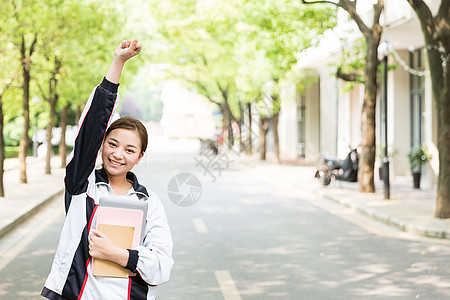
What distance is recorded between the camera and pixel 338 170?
20.2 meters

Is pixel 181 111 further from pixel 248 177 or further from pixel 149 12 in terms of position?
pixel 248 177

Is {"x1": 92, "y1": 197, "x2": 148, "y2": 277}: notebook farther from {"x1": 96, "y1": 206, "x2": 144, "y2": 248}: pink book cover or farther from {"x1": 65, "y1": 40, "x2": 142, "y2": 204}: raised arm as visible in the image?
{"x1": 65, "y1": 40, "x2": 142, "y2": 204}: raised arm

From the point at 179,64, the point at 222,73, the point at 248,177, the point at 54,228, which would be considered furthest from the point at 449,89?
the point at 179,64

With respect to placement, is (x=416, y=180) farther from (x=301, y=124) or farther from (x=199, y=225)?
(x=301, y=124)

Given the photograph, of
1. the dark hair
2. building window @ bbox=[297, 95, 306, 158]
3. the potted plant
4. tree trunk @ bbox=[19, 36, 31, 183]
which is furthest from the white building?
the dark hair

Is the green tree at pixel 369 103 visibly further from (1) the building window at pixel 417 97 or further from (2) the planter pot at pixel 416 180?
(1) the building window at pixel 417 97

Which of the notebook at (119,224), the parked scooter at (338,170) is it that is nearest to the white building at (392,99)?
the parked scooter at (338,170)

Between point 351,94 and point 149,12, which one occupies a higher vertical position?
point 149,12

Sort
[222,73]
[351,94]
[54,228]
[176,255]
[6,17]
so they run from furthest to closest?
[222,73], [351,94], [6,17], [54,228], [176,255]

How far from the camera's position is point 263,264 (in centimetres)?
856

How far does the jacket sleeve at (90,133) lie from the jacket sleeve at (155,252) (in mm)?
337

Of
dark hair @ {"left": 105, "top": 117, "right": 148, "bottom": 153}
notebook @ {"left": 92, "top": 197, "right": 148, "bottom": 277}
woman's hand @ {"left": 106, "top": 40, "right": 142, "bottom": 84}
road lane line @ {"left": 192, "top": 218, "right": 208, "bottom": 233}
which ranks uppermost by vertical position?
woman's hand @ {"left": 106, "top": 40, "right": 142, "bottom": 84}

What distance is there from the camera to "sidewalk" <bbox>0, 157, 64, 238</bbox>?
39.6ft

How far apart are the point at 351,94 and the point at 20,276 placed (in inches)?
987
